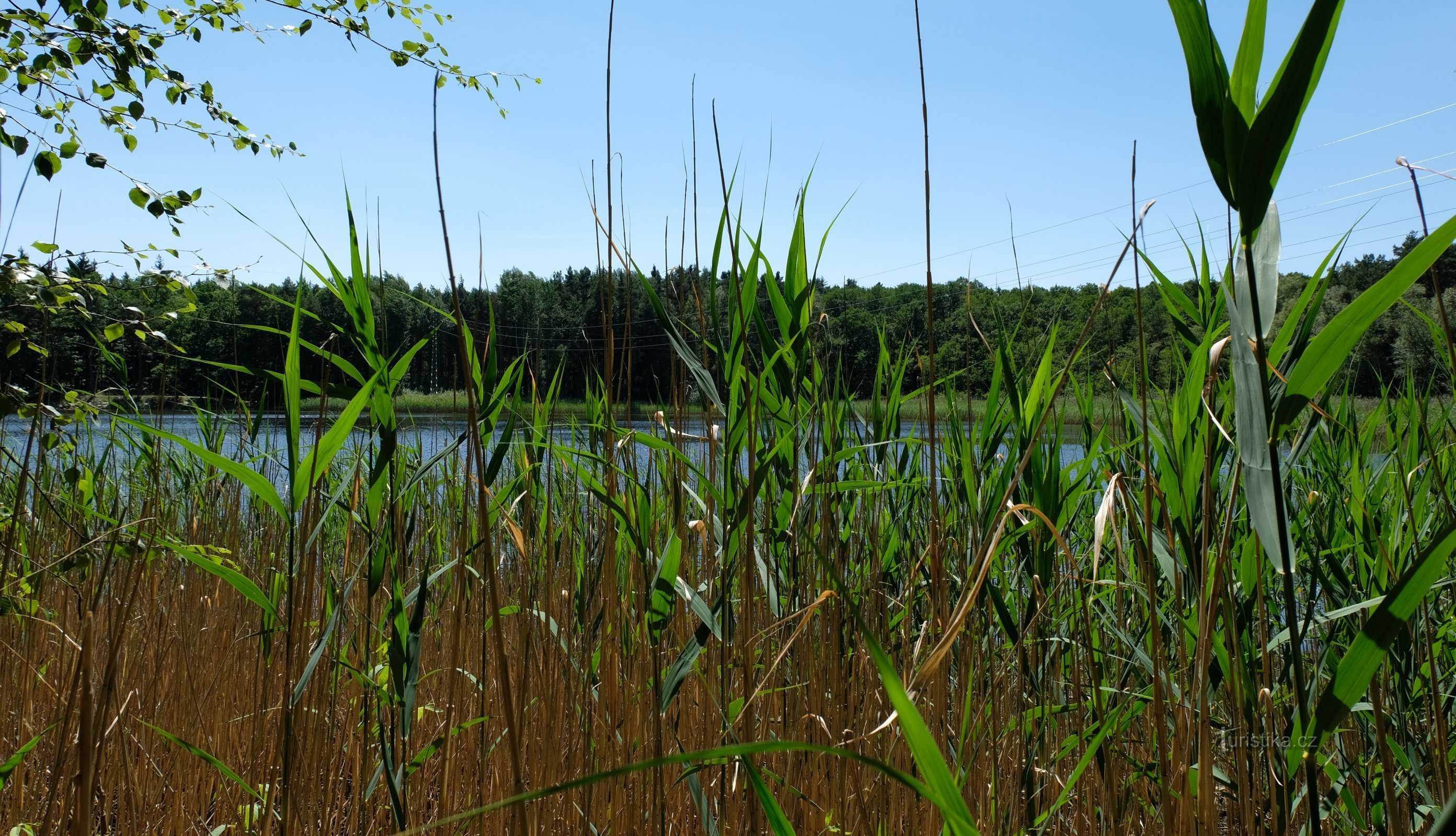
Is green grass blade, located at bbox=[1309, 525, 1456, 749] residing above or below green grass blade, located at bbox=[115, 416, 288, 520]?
below

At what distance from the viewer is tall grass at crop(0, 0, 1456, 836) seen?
2.25ft

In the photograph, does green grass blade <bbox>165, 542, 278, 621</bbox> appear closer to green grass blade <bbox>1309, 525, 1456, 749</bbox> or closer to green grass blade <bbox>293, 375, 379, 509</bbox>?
green grass blade <bbox>293, 375, 379, 509</bbox>

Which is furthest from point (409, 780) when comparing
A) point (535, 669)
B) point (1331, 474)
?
point (1331, 474)

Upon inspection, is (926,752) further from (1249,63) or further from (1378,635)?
(1249,63)

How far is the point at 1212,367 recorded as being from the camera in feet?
2.43

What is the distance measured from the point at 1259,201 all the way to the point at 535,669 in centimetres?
110

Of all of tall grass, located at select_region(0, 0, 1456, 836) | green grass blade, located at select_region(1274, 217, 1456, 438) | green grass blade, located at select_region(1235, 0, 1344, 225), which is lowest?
tall grass, located at select_region(0, 0, 1456, 836)

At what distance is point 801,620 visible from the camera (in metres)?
1.00

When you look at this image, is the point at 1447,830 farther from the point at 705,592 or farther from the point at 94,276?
the point at 94,276

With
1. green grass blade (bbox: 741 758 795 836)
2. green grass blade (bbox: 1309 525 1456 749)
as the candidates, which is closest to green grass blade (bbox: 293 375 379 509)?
green grass blade (bbox: 741 758 795 836)

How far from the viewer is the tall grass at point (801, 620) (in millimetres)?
686

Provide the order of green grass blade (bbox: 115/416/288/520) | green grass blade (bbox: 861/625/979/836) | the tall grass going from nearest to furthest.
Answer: green grass blade (bbox: 861/625/979/836), the tall grass, green grass blade (bbox: 115/416/288/520)

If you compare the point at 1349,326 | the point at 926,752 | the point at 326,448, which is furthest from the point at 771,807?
the point at 326,448

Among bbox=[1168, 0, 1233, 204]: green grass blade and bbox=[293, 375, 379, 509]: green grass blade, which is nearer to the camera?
bbox=[1168, 0, 1233, 204]: green grass blade
